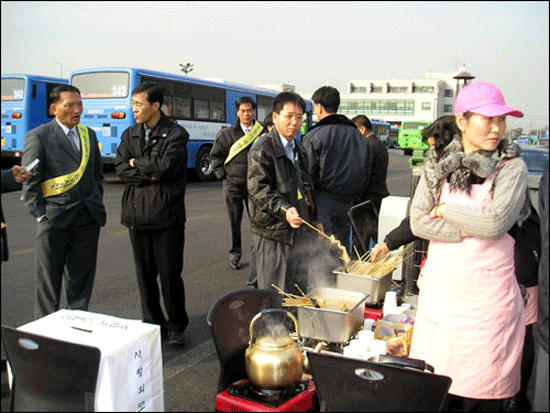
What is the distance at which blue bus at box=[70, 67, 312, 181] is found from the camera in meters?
13.7

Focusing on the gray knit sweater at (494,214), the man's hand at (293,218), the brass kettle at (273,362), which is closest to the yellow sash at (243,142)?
the man's hand at (293,218)

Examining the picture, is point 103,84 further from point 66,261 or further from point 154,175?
point 154,175

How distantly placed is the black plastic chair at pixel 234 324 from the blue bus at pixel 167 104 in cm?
1042

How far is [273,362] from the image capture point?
258cm

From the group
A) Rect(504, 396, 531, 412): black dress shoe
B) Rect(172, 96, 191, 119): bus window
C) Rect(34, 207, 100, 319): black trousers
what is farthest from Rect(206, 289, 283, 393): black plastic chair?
Rect(172, 96, 191, 119): bus window

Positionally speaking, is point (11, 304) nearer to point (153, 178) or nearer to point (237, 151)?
point (153, 178)

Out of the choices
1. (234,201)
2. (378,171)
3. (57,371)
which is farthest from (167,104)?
(57,371)

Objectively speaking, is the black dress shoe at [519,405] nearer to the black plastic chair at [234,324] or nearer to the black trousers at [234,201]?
the black plastic chair at [234,324]

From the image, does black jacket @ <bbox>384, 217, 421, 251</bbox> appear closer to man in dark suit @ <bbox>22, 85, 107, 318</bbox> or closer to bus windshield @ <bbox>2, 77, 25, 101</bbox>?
man in dark suit @ <bbox>22, 85, 107, 318</bbox>

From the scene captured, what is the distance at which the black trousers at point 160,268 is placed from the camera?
3.82 m

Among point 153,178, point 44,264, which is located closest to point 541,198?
point 153,178

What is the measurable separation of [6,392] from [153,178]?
1.68 meters

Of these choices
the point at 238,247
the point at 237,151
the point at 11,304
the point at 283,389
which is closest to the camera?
the point at 283,389

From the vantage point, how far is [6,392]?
261cm
